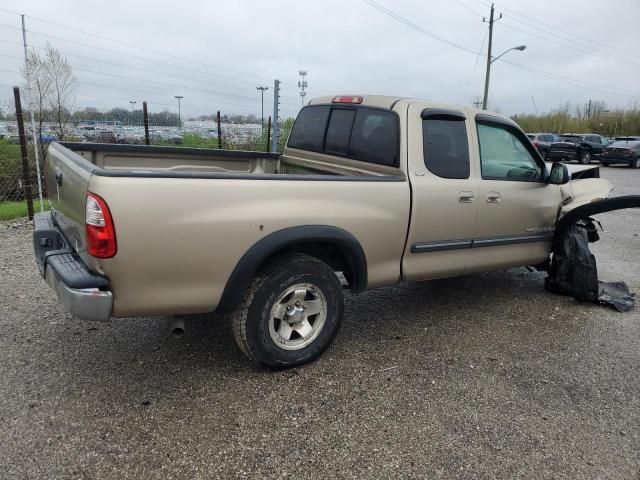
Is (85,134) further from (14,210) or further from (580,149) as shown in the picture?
(580,149)

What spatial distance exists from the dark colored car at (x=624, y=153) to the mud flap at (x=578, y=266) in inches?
923

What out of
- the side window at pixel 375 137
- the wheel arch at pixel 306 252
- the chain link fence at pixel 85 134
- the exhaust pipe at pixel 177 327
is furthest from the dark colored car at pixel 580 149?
the exhaust pipe at pixel 177 327

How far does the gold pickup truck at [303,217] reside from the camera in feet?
8.80

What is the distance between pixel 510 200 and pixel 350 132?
5.03ft

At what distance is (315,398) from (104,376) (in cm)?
139

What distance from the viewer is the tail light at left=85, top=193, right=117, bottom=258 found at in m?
2.56

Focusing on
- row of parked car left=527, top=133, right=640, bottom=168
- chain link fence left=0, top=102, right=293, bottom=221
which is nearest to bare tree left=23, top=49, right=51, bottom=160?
chain link fence left=0, top=102, right=293, bottom=221

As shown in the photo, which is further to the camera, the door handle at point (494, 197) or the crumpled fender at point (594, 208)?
the crumpled fender at point (594, 208)

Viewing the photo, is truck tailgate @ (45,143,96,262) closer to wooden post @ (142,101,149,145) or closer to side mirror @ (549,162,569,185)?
side mirror @ (549,162,569,185)

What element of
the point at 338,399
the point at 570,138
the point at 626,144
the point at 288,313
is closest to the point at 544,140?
the point at 570,138

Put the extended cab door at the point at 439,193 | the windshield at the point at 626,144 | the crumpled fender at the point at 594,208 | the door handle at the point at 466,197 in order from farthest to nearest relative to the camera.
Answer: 1. the windshield at the point at 626,144
2. the crumpled fender at the point at 594,208
3. the door handle at the point at 466,197
4. the extended cab door at the point at 439,193

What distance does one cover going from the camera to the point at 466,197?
4.04m

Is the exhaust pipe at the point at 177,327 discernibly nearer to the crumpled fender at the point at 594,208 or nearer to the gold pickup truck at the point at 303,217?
the gold pickup truck at the point at 303,217

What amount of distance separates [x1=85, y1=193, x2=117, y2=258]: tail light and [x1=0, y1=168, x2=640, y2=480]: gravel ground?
0.98 metres
